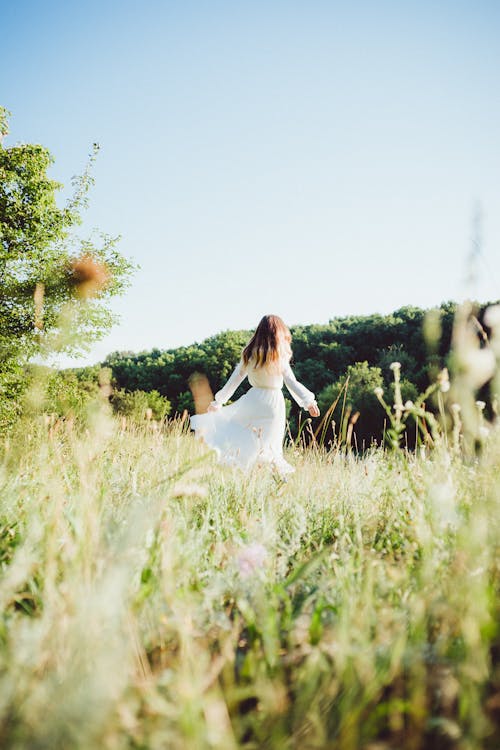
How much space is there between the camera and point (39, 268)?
10719 mm

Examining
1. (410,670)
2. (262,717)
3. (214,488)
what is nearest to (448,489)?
(410,670)

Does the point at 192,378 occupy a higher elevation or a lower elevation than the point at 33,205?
lower

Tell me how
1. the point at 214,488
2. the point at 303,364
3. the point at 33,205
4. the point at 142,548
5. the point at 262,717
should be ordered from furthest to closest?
1. the point at 303,364
2. the point at 33,205
3. the point at 214,488
4. the point at 142,548
5. the point at 262,717

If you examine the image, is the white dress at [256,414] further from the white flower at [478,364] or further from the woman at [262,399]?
the white flower at [478,364]

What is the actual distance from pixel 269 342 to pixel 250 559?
140 inches

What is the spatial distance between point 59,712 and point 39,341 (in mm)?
11278

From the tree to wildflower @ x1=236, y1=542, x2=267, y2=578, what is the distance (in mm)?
9163

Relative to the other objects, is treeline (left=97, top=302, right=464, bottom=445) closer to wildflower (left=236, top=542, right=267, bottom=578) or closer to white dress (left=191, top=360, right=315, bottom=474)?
white dress (left=191, top=360, right=315, bottom=474)

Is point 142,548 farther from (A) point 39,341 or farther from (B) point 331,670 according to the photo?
(A) point 39,341

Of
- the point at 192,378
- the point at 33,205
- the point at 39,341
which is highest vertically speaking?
the point at 33,205

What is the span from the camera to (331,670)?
1.10 metres

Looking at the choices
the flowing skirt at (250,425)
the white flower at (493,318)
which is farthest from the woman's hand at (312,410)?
the white flower at (493,318)

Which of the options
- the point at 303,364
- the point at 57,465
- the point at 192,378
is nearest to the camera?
the point at 57,465

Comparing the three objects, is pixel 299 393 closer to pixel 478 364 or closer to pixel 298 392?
pixel 298 392
